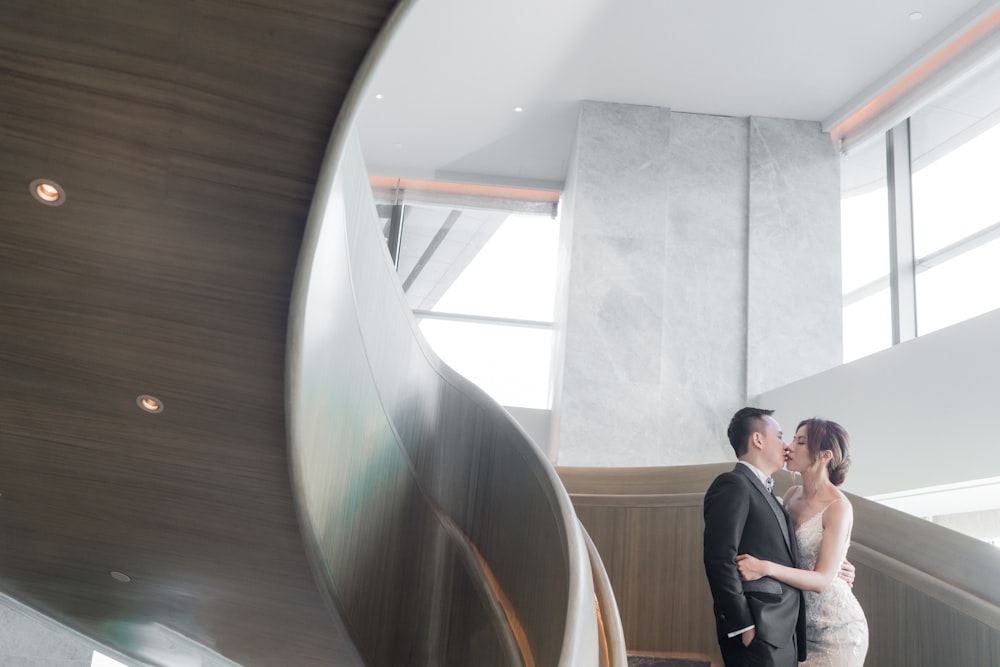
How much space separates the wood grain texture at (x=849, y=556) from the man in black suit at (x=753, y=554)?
2.40 ft

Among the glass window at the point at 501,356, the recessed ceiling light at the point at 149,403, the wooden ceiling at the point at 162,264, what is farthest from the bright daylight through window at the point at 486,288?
the recessed ceiling light at the point at 149,403

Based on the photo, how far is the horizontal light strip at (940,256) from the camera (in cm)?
749

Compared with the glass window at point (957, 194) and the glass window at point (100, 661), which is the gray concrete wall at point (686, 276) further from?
the glass window at point (100, 661)

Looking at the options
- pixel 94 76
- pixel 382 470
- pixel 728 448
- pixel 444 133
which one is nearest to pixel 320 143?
pixel 94 76

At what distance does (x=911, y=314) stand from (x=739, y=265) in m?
1.58

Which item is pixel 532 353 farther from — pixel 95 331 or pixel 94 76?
pixel 94 76

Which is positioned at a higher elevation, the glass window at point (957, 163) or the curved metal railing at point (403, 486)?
the glass window at point (957, 163)

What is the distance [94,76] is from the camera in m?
2.40

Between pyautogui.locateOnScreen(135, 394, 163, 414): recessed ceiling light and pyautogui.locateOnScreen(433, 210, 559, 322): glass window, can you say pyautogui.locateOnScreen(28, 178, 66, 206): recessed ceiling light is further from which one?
pyautogui.locateOnScreen(433, 210, 559, 322): glass window

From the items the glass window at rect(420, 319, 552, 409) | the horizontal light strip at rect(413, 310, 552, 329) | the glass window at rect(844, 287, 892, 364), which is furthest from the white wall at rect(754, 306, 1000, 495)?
the horizontal light strip at rect(413, 310, 552, 329)

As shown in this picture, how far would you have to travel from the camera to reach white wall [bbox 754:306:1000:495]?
600 centimetres

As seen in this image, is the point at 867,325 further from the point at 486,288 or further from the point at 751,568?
the point at 751,568

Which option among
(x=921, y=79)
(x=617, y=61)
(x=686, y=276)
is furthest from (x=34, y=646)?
(x=921, y=79)

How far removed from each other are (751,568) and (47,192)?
2.40 metres
